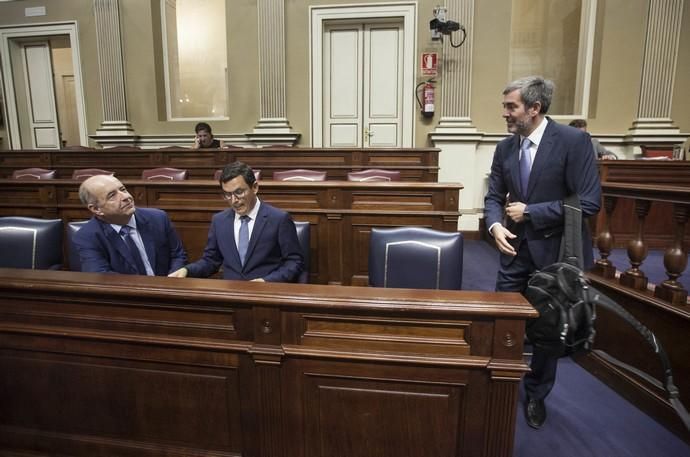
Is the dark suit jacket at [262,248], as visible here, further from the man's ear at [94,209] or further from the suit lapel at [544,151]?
the suit lapel at [544,151]

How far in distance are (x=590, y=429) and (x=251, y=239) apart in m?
1.67

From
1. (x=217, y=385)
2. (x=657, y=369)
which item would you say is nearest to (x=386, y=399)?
(x=217, y=385)

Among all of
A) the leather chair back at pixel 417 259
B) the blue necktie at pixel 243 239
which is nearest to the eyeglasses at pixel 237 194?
the blue necktie at pixel 243 239

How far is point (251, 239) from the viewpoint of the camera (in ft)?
6.35

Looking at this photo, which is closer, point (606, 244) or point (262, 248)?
point (262, 248)

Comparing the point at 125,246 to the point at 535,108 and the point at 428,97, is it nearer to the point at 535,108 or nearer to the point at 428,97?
the point at 535,108

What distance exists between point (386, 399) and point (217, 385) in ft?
1.54

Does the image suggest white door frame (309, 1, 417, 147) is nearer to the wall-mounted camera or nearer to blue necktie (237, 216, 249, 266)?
A: the wall-mounted camera

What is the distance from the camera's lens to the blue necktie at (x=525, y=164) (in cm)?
163

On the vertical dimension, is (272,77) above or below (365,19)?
below

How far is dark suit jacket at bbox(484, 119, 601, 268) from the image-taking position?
1.50m

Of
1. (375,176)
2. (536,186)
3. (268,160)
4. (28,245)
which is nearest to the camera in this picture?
(536,186)

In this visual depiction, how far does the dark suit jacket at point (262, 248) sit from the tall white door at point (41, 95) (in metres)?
6.78

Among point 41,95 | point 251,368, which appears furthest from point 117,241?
point 41,95
